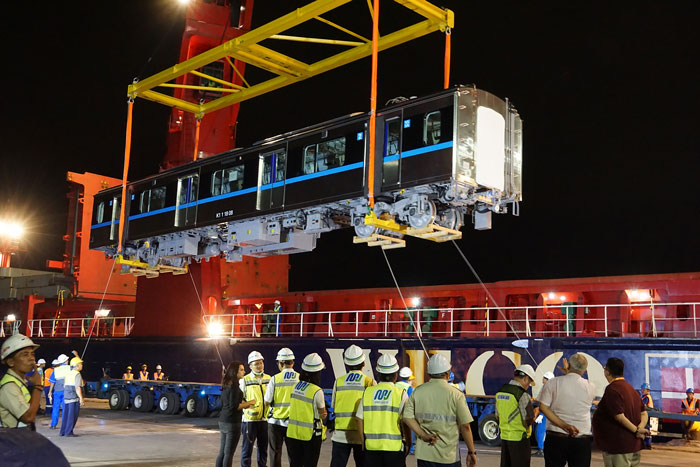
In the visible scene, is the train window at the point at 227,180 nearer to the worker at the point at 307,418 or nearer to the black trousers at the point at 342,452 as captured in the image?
the worker at the point at 307,418

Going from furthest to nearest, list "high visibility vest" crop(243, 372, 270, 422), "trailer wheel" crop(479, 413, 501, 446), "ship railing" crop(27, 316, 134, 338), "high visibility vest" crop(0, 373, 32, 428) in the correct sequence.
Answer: "ship railing" crop(27, 316, 134, 338)
"trailer wheel" crop(479, 413, 501, 446)
"high visibility vest" crop(243, 372, 270, 422)
"high visibility vest" crop(0, 373, 32, 428)

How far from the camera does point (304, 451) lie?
7.68 meters

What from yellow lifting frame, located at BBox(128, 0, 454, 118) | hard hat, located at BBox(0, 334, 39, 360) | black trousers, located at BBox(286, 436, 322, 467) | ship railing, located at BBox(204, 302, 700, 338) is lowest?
black trousers, located at BBox(286, 436, 322, 467)

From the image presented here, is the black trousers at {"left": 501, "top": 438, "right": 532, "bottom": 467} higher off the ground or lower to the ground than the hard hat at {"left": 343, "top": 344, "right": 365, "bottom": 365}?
lower

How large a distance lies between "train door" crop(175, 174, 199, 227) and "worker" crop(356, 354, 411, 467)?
9820mm

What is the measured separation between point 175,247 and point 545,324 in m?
10.5

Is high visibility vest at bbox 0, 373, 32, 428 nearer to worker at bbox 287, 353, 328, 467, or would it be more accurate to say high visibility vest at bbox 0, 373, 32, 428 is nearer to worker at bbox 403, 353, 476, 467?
worker at bbox 287, 353, 328, 467

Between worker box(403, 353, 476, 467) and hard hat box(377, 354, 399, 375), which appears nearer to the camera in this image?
worker box(403, 353, 476, 467)

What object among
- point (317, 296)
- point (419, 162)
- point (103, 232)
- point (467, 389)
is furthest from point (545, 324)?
point (103, 232)

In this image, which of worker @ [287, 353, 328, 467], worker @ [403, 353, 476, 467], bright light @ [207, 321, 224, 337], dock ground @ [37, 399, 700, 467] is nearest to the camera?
worker @ [403, 353, 476, 467]

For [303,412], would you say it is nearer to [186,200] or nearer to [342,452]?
[342,452]

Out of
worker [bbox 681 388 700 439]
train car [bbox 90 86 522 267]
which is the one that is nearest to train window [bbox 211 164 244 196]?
train car [bbox 90 86 522 267]

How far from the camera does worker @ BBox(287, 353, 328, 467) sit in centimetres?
759

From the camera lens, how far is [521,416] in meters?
7.41
